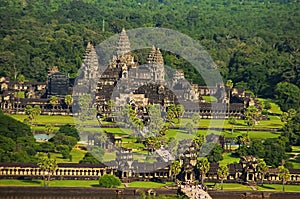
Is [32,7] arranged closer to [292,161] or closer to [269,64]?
[269,64]

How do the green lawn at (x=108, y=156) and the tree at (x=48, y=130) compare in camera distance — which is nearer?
the green lawn at (x=108, y=156)

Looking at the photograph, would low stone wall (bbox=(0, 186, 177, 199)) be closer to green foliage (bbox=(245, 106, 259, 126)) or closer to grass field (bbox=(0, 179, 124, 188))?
grass field (bbox=(0, 179, 124, 188))

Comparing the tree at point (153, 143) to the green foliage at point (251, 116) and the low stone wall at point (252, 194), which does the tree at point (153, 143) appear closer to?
the low stone wall at point (252, 194)

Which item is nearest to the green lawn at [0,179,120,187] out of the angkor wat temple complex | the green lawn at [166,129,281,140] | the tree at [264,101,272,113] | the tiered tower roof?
the green lawn at [166,129,281,140]

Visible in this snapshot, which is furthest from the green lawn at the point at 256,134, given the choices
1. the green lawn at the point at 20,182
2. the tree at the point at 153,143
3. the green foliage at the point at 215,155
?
the green lawn at the point at 20,182

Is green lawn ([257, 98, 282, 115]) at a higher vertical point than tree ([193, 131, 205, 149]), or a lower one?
higher
